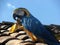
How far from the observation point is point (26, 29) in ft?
14.9

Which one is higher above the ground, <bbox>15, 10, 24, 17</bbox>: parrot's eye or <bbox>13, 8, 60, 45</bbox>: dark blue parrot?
<bbox>15, 10, 24, 17</bbox>: parrot's eye

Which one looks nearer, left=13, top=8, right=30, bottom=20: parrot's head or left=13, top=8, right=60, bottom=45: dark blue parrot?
left=13, top=8, right=60, bottom=45: dark blue parrot

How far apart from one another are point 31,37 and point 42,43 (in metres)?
0.43

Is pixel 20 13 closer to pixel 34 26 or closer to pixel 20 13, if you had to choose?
pixel 20 13

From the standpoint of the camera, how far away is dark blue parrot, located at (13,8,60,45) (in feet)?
14.1

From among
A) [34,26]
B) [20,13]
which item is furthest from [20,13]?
[34,26]

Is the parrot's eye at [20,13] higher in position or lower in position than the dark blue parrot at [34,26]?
higher

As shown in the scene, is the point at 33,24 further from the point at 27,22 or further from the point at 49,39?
the point at 49,39

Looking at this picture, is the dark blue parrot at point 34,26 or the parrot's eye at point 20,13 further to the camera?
the parrot's eye at point 20,13

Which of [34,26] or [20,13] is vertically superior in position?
[20,13]

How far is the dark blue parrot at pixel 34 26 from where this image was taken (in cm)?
430

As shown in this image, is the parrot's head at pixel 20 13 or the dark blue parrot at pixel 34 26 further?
the parrot's head at pixel 20 13

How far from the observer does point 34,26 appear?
14.7 feet

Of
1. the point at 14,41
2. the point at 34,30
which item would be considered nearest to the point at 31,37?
the point at 34,30
